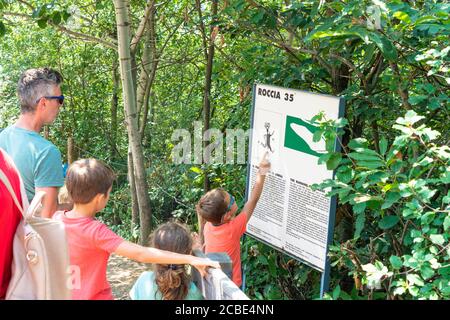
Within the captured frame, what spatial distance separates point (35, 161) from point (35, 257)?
110 centimetres

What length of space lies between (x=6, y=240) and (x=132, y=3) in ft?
21.0

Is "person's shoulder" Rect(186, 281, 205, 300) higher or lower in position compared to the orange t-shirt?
higher

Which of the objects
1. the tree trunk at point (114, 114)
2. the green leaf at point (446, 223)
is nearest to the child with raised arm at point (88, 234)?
the green leaf at point (446, 223)

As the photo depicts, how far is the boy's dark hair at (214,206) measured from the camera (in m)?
3.77

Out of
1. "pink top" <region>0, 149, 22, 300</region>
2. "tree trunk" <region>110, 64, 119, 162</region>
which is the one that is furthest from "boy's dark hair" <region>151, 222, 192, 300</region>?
"tree trunk" <region>110, 64, 119, 162</region>

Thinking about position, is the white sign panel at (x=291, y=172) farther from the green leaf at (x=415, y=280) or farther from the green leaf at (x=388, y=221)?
the green leaf at (x=415, y=280)

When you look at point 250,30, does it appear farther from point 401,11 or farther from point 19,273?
point 19,273

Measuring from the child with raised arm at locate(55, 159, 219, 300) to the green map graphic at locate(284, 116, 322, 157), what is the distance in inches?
50.3

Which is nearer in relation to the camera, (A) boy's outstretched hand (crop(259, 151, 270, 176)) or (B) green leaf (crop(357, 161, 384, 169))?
(B) green leaf (crop(357, 161, 384, 169))

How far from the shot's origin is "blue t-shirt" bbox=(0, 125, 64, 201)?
3.15 metres

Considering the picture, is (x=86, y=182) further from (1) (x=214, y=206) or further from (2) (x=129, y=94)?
(2) (x=129, y=94)

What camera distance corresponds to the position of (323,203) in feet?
11.3

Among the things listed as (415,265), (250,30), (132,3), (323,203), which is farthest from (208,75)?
(415,265)

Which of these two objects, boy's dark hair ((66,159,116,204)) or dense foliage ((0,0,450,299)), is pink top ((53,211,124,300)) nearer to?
boy's dark hair ((66,159,116,204))
